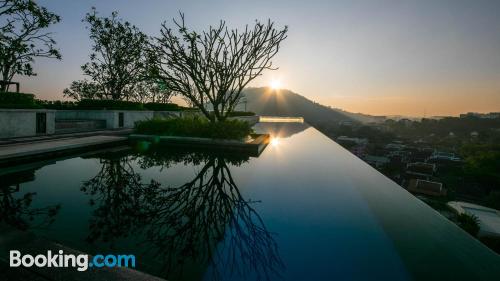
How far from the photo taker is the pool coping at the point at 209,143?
10.9 m

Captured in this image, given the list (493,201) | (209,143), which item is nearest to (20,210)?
(209,143)

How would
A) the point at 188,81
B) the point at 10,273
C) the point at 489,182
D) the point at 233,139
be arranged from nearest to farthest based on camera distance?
the point at 10,273 < the point at 233,139 < the point at 188,81 < the point at 489,182

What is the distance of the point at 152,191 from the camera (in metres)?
5.18

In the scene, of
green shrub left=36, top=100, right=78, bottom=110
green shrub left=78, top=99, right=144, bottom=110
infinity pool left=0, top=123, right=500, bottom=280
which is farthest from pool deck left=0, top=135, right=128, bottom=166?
green shrub left=36, top=100, right=78, bottom=110

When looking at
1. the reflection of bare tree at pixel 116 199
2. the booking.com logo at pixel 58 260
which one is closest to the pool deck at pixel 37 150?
the reflection of bare tree at pixel 116 199

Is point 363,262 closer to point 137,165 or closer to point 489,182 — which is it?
point 137,165

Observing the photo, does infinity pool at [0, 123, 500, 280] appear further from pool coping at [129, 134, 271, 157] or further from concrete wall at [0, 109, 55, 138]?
concrete wall at [0, 109, 55, 138]

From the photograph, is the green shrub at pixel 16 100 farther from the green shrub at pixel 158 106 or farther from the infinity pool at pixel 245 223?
the green shrub at pixel 158 106

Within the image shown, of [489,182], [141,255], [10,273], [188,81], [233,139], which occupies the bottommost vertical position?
[489,182]

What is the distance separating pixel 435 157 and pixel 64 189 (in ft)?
386

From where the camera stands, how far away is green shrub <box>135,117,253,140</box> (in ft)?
39.4

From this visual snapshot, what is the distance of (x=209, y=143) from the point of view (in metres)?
11.7

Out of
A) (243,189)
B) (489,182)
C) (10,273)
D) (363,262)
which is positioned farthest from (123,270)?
(489,182)

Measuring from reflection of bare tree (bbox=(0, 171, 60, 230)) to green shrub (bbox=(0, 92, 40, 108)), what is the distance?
863cm
